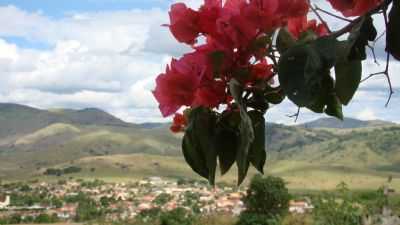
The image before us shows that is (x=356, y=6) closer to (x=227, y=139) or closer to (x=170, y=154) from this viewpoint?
(x=227, y=139)

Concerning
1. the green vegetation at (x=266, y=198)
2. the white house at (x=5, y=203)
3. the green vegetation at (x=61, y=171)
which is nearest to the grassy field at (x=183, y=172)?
the green vegetation at (x=61, y=171)

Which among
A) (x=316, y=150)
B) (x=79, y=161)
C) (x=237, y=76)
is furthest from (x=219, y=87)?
(x=316, y=150)

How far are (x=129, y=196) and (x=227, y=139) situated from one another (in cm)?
4009

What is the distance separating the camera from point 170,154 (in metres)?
87.8

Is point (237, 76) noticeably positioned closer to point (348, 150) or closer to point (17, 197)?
point (17, 197)

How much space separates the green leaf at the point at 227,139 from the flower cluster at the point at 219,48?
14mm

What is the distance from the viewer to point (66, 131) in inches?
4343

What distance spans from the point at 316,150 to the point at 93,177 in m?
28.4

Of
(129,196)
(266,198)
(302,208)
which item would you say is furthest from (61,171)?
(266,198)

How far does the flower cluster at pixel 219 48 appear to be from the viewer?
1.55ft

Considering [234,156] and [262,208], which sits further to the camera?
[262,208]

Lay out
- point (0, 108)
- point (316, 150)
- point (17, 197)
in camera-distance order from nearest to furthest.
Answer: point (17, 197) → point (316, 150) → point (0, 108)

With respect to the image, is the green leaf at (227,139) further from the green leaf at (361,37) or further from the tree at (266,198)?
the tree at (266,198)

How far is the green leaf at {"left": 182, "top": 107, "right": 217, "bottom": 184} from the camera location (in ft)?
1.57
